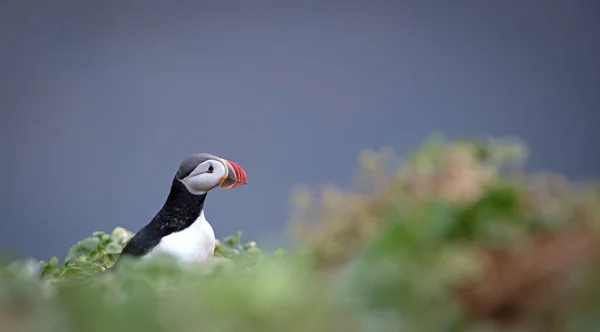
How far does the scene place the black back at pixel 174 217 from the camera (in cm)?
133

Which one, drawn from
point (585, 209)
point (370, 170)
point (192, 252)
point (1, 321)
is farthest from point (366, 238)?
point (192, 252)

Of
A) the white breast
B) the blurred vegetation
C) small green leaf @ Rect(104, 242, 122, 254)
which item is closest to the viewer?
the blurred vegetation

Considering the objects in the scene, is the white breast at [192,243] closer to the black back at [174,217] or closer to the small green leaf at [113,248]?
the black back at [174,217]

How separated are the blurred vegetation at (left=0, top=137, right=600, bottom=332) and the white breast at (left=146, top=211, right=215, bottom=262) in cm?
66

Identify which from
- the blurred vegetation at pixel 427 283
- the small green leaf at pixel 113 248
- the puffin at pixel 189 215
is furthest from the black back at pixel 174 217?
the blurred vegetation at pixel 427 283

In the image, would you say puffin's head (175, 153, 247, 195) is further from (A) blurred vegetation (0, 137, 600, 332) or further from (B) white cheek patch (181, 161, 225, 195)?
(A) blurred vegetation (0, 137, 600, 332)

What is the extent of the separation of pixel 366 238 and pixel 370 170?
3.2 inches

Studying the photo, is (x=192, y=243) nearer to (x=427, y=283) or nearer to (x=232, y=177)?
(x=232, y=177)

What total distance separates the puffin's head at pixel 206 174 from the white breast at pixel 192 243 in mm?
75

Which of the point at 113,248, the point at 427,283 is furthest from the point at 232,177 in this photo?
the point at 427,283

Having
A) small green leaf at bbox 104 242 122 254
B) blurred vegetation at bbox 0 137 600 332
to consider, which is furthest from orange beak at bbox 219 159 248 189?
Result: blurred vegetation at bbox 0 137 600 332

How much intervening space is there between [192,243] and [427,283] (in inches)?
33.6

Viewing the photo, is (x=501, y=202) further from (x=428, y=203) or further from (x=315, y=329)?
(x=315, y=329)

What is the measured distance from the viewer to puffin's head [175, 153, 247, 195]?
1317 millimetres
